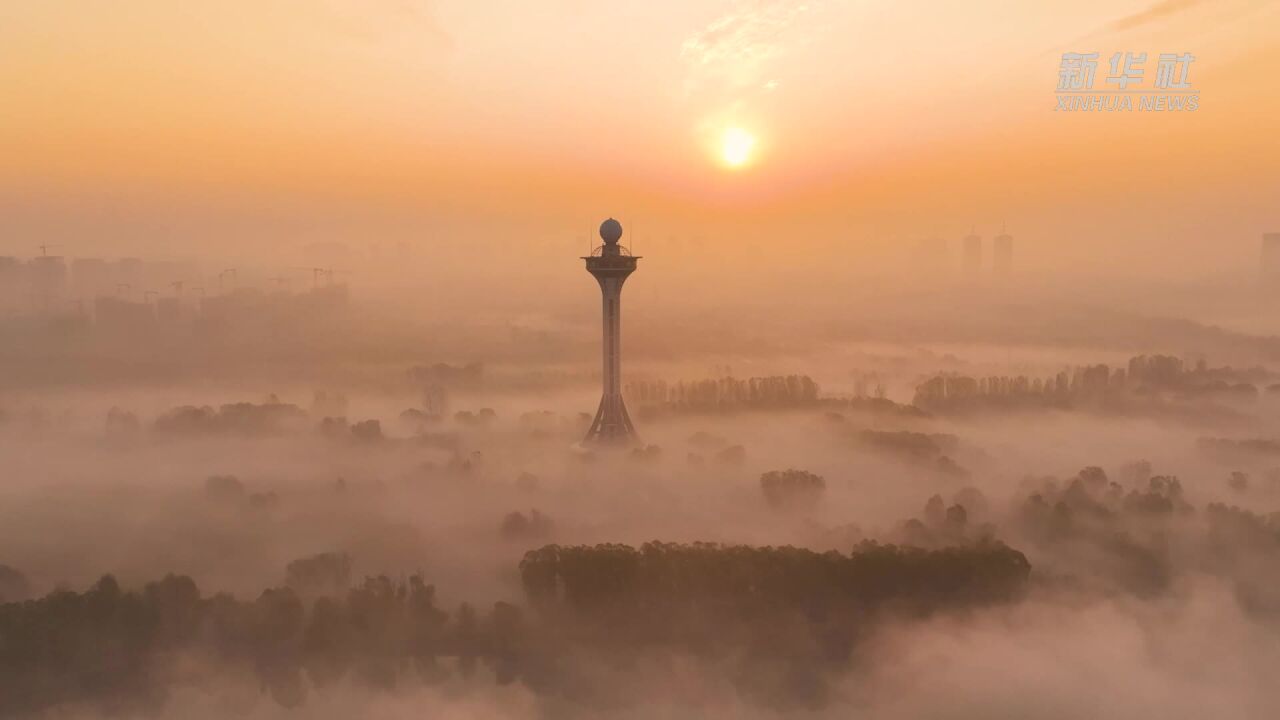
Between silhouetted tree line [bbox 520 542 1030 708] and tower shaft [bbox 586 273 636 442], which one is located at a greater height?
tower shaft [bbox 586 273 636 442]

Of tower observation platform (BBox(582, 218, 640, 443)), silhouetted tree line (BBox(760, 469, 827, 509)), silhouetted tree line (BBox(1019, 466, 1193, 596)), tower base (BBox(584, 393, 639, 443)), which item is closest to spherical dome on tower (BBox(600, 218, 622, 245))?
tower observation platform (BBox(582, 218, 640, 443))

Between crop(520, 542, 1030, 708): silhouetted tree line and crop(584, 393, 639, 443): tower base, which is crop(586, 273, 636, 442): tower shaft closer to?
crop(584, 393, 639, 443): tower base

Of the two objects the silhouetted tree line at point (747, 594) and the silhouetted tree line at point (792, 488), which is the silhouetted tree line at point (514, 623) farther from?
the silhouetted tree line at point (792, 488)

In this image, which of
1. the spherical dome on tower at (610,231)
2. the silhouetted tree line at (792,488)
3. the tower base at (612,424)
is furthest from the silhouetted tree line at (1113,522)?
the spherical dome on tower at (610,231)

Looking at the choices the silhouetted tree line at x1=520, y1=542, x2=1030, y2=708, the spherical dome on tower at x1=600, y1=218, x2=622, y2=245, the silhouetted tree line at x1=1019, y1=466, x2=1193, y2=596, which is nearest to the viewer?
the silhouetted tree line at x1=520, y1=542, x2=1030, y2=708

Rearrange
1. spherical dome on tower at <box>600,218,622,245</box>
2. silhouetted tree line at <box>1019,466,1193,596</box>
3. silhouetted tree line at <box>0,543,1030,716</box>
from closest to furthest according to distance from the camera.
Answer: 1. silhouetted tree line at <box>0,543,1030,716</box>
2. silhouetted tree line at <box>1019,466,1193,596</box>
3. spherical dome on tower at <box>600,218,622,245</box>

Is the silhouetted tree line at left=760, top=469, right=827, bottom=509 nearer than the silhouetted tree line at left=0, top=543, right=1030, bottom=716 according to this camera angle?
No
